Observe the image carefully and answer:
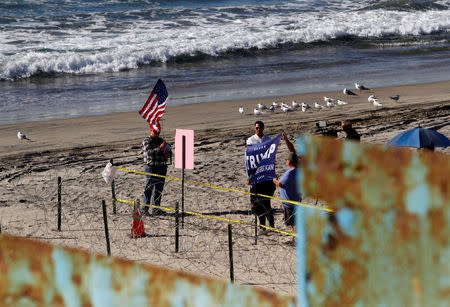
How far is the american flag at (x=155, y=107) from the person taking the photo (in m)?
11.3

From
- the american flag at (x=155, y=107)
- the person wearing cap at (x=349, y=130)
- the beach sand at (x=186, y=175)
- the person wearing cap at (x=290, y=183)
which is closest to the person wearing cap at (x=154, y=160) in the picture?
the beach sand at (x=186, y=175)

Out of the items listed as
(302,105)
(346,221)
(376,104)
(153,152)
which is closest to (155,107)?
(153,152)

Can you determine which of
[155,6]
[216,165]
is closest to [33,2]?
[155,6]

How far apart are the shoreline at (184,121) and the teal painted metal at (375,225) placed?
15.4 m

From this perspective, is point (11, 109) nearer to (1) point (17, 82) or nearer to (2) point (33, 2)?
(1) point (17, 82)

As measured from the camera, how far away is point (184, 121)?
18.7 metres

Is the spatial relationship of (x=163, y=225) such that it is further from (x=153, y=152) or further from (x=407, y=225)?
(x=407, y=225)

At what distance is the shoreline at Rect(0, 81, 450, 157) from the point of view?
16.7 m

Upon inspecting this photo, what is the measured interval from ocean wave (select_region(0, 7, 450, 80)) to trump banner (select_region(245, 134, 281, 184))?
20.5 metres

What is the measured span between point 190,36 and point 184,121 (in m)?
18.2

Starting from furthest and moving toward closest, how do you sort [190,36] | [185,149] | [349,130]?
1. [190,36]
2. [185,149]
3. [349,130]

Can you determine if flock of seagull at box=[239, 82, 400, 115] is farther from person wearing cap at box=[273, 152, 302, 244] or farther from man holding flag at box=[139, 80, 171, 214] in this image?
person wearing cap at box=[273, 152, 302, 244]

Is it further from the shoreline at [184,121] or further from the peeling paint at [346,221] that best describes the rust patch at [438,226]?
the shoreline at [184,121]

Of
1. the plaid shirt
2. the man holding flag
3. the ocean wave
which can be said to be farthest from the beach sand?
the ocean wave
